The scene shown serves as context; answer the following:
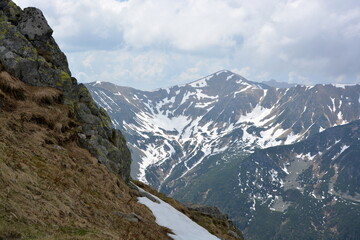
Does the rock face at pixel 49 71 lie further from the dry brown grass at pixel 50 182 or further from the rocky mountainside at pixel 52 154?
the dry brown grass at pixel 50 182

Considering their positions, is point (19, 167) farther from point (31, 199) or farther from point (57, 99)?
point (57, 99)

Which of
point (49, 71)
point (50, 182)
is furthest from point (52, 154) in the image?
point (49, 71)

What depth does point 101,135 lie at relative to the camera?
4500cm

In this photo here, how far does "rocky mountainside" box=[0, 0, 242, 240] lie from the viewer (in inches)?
703

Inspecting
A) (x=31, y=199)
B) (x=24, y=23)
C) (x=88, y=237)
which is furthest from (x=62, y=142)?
(x=24, y=23)

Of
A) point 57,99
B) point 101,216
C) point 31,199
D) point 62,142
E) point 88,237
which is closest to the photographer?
point 88,237

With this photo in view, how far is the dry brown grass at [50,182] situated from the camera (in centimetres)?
1680

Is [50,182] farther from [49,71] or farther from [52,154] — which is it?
[49,71]

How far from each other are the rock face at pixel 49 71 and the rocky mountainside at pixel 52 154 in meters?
0.12

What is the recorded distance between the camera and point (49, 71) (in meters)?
44.3

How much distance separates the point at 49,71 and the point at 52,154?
18.4m

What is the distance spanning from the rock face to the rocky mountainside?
0.40 feet

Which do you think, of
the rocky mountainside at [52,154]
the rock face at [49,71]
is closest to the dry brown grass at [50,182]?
the rocky mountainside at [52,154]

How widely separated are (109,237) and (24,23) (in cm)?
4185
